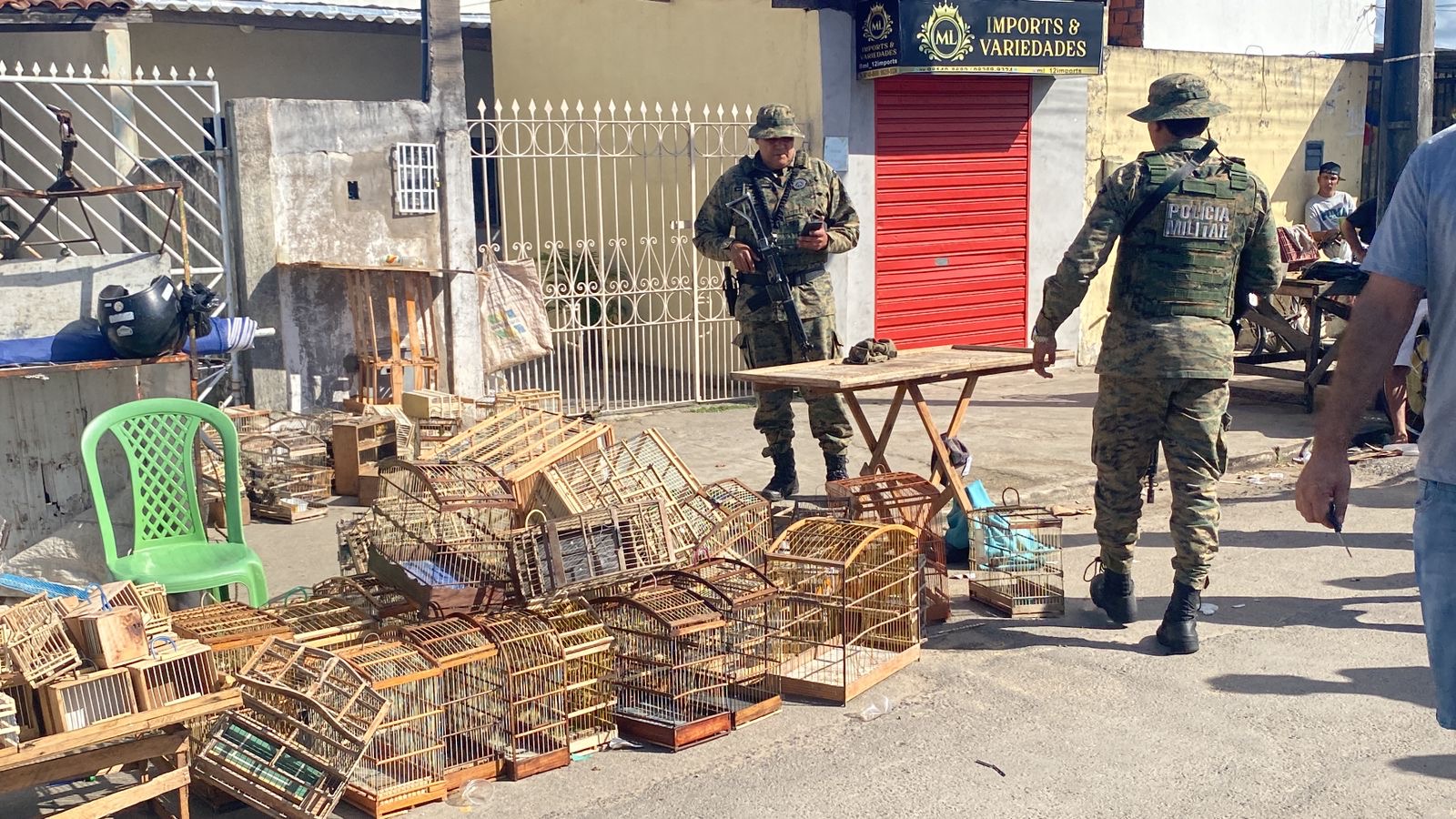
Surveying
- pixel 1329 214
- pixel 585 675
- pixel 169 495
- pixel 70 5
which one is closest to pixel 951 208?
pixel 1329 214

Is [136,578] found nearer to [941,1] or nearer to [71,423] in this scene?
[71,423]

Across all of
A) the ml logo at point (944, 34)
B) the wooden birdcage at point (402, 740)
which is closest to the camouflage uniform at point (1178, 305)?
the wooden birdcage at point (402, 740)

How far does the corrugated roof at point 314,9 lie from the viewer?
14258mm

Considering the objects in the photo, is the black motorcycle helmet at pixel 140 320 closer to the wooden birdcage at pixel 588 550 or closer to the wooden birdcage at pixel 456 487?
the wooden birdcage at pixel 456 487

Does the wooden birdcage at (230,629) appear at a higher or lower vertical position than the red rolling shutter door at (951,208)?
lower

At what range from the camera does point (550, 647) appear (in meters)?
4.62

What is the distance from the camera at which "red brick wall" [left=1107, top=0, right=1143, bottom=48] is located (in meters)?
15.8

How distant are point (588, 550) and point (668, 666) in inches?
19.9

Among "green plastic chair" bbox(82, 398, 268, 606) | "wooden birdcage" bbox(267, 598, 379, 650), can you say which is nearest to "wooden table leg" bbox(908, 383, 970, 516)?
"wooden birdcage" bbox(267, 598, 379, 650)

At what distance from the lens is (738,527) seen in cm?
589

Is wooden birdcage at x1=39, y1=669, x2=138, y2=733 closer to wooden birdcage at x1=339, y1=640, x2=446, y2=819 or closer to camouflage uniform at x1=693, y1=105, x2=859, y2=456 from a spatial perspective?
wooden birdcage at x1=339, y1=640, x2=446, y2=819

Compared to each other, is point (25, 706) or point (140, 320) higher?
point (140, 320)

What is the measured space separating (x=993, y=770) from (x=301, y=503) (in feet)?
16.1

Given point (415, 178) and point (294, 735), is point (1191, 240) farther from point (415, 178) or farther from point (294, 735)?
point (415, 178)
